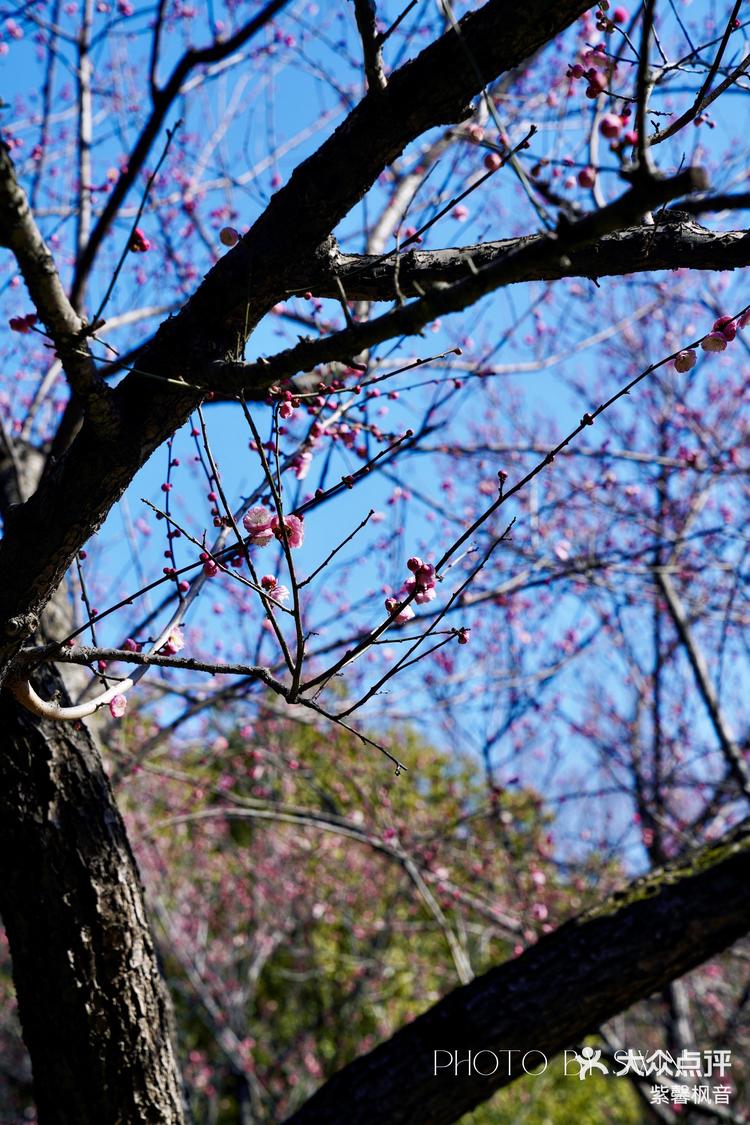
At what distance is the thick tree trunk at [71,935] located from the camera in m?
2.30

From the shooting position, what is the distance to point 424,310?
122 centimetres

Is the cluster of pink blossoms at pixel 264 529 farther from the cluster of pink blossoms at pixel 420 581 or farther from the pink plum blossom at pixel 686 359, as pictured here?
the pink plum blossom at pixel 686 359

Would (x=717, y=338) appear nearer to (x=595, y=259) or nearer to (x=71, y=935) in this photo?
(x=595, y=259)

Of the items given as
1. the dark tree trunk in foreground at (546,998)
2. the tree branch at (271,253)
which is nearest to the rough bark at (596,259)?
the tree branch at (271,253)

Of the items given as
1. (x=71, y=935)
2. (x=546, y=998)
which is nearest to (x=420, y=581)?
(x=71, y=935)

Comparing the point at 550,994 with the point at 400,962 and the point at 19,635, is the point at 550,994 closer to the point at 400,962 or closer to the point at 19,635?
the point at 19,635

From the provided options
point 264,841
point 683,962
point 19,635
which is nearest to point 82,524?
point 19,635

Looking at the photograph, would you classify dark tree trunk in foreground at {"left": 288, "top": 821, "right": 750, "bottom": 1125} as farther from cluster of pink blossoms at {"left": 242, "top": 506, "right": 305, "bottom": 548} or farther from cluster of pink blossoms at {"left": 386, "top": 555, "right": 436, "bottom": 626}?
cluster of pink blossoms at {"left": 242, "top": 506, "right": 305, "bottom": 548}

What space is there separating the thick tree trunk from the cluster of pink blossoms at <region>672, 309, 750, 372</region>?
1.73 m

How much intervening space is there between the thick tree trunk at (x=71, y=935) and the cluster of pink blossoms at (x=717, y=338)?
173cm

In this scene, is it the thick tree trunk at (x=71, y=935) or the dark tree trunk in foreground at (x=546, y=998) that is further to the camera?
the dark tree trunk in foreground at (x=546, y=998)

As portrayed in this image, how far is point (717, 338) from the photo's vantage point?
5.92ft

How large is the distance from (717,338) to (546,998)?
192 centimetres

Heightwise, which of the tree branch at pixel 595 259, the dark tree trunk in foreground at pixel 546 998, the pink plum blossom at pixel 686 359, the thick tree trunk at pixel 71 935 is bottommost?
the dark tree trunk in foreground at pixel 546 998
